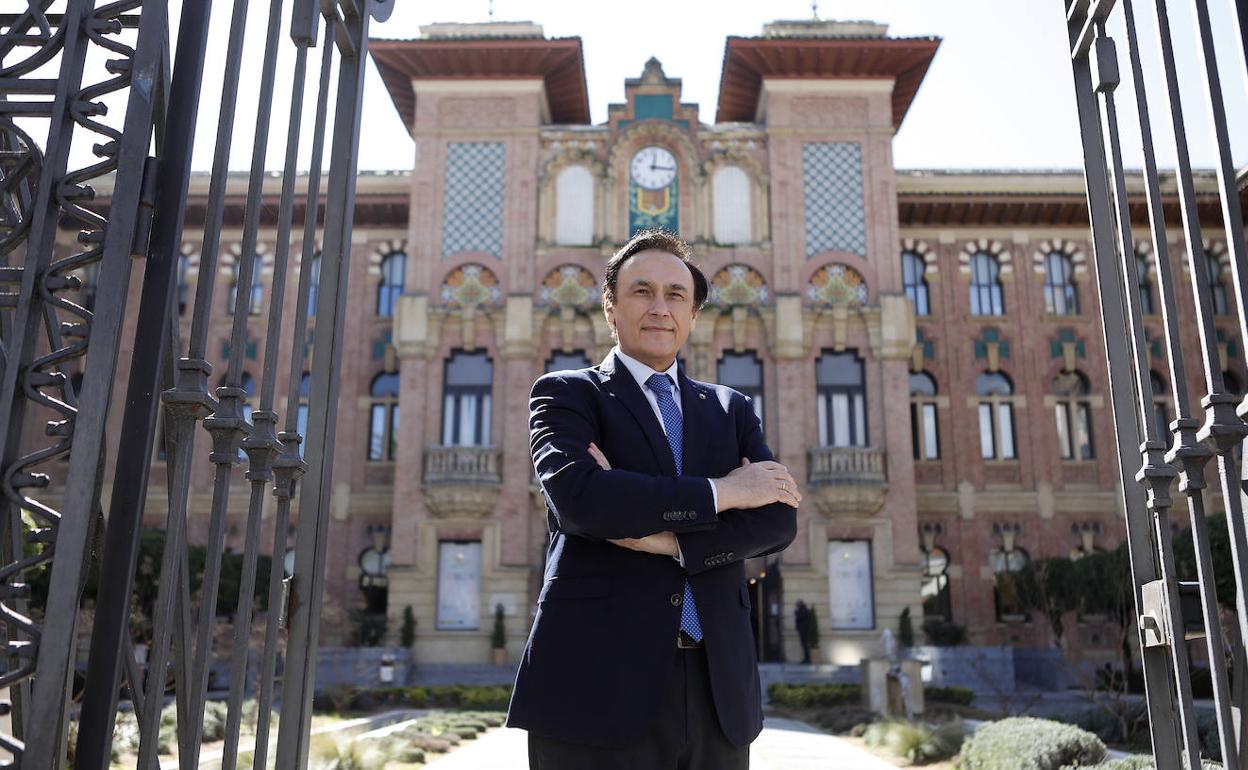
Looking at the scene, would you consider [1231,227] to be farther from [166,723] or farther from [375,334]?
[375,334]

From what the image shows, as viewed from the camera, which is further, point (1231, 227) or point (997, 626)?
point (997, 626)

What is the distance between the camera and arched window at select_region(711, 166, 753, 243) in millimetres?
28516

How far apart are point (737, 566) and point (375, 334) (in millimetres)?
27745

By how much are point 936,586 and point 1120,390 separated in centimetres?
2493

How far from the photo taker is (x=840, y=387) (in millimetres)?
27547

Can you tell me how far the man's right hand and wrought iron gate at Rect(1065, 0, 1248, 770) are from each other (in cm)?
142

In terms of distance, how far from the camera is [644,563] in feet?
9.05

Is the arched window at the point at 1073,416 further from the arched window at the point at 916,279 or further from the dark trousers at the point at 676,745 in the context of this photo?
the dark trousers at the point at 676,745

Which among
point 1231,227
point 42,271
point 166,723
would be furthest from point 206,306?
point 166,723

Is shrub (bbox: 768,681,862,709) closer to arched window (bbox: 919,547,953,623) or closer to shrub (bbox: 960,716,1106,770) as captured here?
arched window (bbox: 919,547,953,623)

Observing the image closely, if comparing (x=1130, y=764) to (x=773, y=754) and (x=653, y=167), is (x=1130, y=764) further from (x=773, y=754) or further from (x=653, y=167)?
(x=653, y=167)

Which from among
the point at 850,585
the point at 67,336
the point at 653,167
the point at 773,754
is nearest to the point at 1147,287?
the point at 850,585

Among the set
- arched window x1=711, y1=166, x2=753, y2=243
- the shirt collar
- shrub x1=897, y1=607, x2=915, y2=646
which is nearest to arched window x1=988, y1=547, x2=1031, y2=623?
shrub x1=897, y1=607, x2=915, y2=646

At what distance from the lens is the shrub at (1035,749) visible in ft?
29.9
